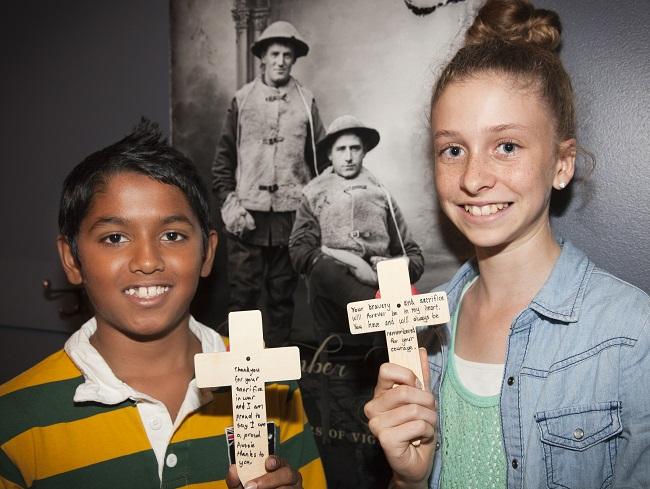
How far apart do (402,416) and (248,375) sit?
296 mm

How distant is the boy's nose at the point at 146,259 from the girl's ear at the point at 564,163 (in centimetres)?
84

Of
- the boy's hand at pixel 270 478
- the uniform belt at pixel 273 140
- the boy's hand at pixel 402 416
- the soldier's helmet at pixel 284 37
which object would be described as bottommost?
the boy's hand at pixel 270 478

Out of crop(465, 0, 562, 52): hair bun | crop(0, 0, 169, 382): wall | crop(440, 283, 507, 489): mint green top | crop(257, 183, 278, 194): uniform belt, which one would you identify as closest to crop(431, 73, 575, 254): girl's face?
crop(465, 0, 562, 52): hair bun

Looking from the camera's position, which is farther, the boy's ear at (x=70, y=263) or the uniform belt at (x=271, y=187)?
the uniform belt at (x=271, y=187)

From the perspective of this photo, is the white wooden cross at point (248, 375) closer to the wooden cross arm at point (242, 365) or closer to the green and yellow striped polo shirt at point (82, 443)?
the wooden cross arm at point (242, 365)

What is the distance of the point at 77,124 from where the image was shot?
2055mm

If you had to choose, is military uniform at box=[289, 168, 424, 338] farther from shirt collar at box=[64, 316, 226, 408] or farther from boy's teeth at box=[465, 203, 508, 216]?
shirt collar at box=[64, 316, 226, 408]

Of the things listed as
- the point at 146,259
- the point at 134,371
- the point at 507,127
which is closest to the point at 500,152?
the point at 507,127

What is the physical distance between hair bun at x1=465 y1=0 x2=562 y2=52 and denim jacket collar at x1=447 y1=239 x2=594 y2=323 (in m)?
0.46

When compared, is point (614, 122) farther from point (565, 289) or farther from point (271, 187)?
point (271, 187)

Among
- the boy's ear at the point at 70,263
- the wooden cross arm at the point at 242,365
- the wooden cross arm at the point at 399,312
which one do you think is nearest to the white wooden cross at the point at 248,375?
the wooden cross arm at the point at 242,365

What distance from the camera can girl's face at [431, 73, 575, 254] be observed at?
1056 millimetres

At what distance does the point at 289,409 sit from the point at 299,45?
3.36 ft

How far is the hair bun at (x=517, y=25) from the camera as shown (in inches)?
48.1
